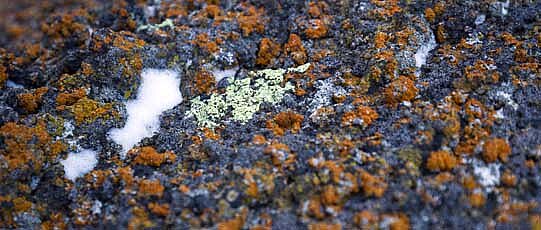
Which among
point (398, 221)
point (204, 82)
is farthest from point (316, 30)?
point (398, 221)

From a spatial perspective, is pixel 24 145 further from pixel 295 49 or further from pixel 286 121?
pixel 295 49

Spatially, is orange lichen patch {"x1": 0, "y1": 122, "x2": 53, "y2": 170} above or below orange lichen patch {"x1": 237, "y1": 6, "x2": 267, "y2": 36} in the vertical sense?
below

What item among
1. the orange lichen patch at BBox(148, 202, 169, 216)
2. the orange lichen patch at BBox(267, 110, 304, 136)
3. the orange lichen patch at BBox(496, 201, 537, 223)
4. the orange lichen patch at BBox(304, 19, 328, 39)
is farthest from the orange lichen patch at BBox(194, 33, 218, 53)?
the orange lichen patch at BBox(496, 201, 537, 223)

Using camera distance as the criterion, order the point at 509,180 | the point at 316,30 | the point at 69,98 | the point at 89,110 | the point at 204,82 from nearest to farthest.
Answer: the point at 509,180, the point at 89,110, the point at 69,98, the point at 204,82, the point at 316,30

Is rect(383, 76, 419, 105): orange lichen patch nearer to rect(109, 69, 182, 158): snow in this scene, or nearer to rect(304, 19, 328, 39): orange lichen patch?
rect(304, 19, 328, 39): orange lichen patch

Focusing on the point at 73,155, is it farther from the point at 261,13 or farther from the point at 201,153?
the point at 261,13

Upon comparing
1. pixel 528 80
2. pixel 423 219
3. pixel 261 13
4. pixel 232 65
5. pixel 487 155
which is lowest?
pixel 423 219

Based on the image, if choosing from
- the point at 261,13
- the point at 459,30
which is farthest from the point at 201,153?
the point at 459,30
